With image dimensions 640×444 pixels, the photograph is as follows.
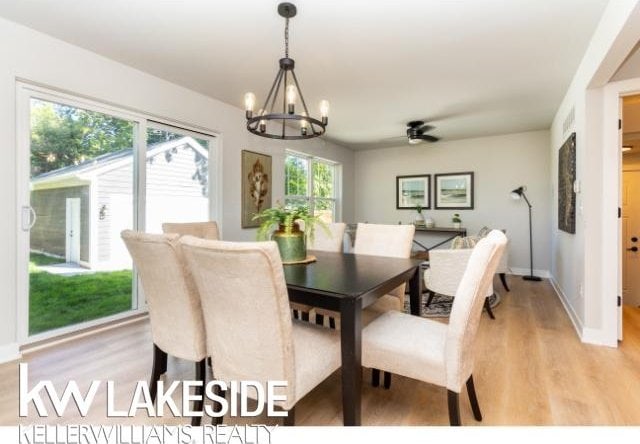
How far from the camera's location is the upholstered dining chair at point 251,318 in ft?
3.96

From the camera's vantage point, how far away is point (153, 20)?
226 cm

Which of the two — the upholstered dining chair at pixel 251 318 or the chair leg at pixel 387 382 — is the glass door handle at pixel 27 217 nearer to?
the upholstered dining chair at pixel 251 318

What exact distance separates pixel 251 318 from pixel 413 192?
5.36m

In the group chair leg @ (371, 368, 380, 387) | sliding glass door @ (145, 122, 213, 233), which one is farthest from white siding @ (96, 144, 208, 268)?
chair leg @ (371, 368, 380, 387)

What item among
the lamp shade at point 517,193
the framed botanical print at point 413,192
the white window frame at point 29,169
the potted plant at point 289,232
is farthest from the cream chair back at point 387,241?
the framed botanical print at point 413,192

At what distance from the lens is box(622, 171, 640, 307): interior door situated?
4715mm

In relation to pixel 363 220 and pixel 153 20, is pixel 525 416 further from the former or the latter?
pixel 363 220

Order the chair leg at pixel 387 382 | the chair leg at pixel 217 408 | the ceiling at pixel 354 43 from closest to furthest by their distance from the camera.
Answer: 1. the chair leg at pixel 217 408
2. the chair leg at pixel 387 382
3. the ceiling at pixel 354 43

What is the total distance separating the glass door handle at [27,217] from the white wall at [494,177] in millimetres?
5262

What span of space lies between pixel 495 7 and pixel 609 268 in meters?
2.13

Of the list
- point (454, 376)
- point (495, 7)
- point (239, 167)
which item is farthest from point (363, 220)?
point (454, 376)

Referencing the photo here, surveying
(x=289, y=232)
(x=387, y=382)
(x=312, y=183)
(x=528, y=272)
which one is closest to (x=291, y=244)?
(x=289, y=232)

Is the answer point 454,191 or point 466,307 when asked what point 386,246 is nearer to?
point 466,307

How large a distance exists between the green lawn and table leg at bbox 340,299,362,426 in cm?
250
